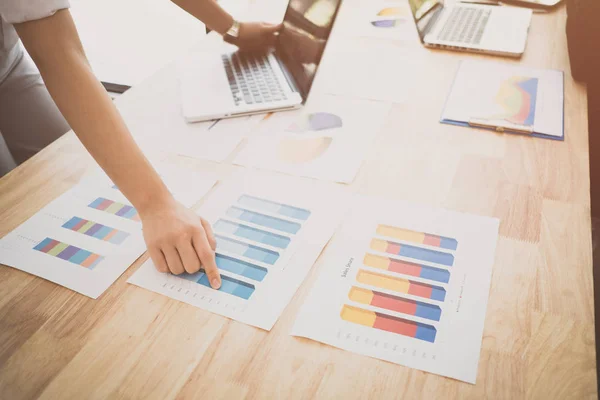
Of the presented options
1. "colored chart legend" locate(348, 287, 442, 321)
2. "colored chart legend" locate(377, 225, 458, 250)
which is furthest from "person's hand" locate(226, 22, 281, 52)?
"colored chart legend" locate(348, 287, 442, 321)

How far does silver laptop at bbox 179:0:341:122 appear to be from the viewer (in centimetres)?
108

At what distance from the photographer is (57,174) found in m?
0.95

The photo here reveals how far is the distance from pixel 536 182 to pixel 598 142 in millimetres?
650

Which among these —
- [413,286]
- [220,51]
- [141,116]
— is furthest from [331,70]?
[413,286]

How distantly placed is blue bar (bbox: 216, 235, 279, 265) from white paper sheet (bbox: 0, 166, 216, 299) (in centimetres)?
13

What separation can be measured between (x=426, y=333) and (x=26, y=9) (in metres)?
0.75

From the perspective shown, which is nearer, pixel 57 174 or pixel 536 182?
pixel 536 182

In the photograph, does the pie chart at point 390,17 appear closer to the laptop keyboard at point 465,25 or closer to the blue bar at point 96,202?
the laptop keyboard at point 465,25

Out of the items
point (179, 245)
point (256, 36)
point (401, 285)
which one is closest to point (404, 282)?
point (401, 285)

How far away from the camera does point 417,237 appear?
753mm

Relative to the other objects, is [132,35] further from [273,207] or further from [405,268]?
[405,268]

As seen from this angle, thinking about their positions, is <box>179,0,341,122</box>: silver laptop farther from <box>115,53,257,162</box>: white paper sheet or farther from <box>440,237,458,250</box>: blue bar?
<box>440,237,458,250</box>: blue bar

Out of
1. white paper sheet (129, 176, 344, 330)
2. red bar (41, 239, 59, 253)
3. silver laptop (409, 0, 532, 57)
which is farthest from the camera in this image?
silver laptop (409, 0, 532, 57)

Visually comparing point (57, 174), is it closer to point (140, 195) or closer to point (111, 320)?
point (140, 195)
